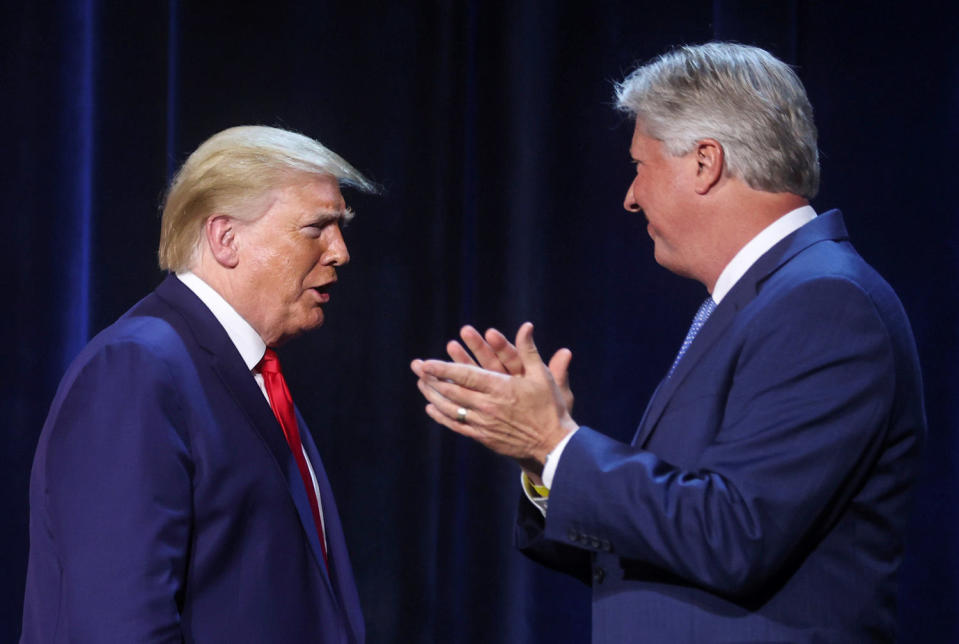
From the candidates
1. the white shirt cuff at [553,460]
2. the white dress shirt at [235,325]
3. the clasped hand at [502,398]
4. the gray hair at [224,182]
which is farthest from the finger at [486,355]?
the gray hair at [224,182]

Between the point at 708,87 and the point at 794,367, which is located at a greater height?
the point at 708,87

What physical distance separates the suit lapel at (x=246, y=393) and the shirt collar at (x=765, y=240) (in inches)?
27.6

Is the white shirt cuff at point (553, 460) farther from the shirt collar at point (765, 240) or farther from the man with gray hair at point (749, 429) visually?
the shirt collar at point (765, 240)

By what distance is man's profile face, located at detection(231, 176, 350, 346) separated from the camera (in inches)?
70.7

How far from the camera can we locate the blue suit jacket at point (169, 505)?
1415 mm

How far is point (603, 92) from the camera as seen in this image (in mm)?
2982

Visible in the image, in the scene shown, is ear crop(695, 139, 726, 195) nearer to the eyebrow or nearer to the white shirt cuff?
the white shirt cuff

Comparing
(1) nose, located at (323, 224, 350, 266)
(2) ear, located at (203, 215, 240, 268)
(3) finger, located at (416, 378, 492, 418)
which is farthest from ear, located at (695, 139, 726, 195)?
(2) ear, located at (203, 215, 240, 268)

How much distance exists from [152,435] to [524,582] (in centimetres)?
168

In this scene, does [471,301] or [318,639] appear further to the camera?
[471,301]

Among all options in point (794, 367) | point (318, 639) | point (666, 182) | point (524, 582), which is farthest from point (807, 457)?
point (524, 582)

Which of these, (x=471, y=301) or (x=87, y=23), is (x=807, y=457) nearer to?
(x=471, y=301)

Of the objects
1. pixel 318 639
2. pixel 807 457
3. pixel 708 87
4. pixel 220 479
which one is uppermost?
pixel 708 87

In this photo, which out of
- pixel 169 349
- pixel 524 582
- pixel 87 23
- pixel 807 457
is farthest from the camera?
pixel 524 582
